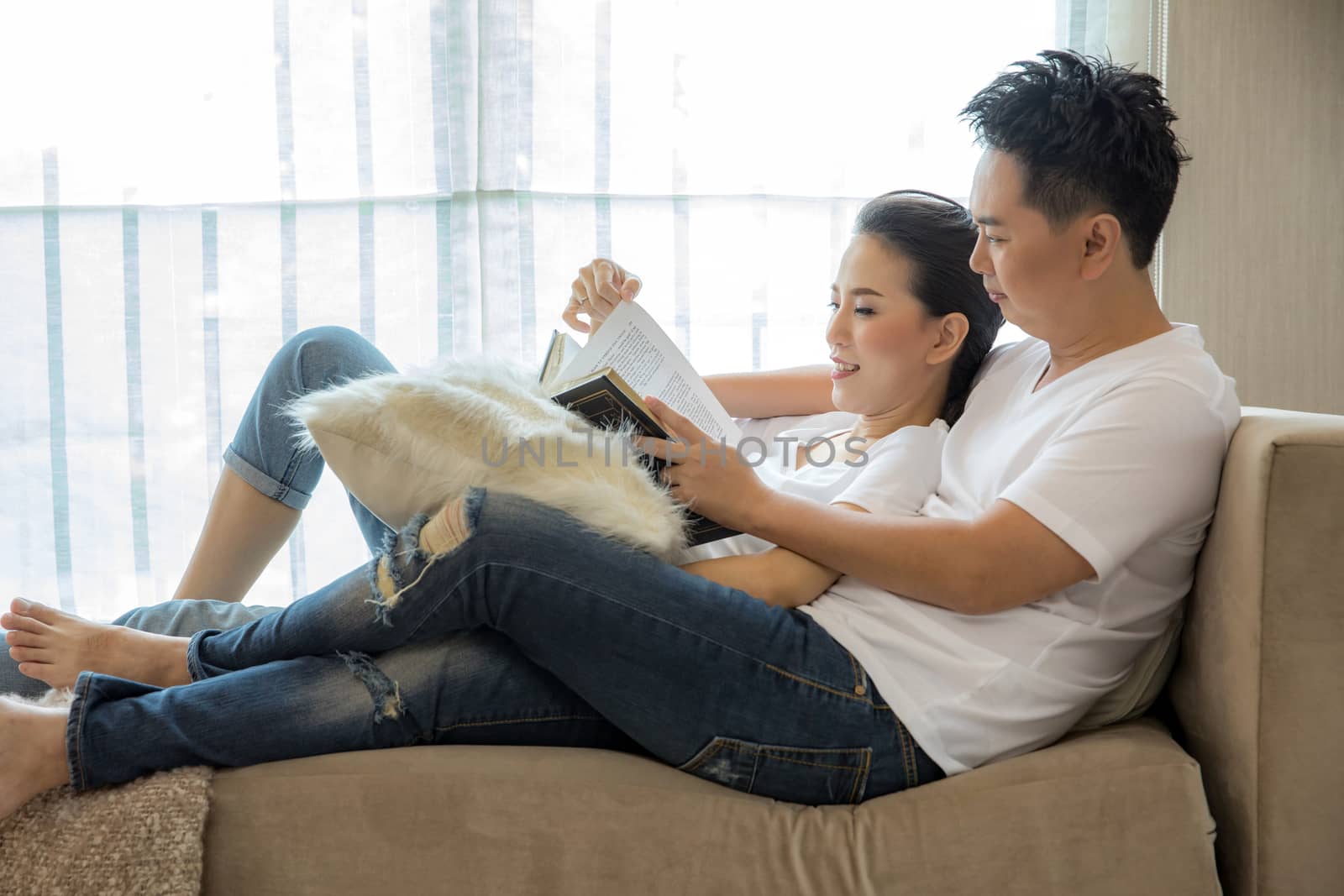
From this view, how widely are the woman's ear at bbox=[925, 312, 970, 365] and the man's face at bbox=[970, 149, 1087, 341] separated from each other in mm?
131

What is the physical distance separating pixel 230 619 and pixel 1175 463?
48.9 inches

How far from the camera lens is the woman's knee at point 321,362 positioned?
149 cm

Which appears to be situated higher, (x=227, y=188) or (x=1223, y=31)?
(x=1223, y=31)

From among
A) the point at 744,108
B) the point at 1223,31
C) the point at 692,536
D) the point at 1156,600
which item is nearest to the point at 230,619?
the point at 692,536

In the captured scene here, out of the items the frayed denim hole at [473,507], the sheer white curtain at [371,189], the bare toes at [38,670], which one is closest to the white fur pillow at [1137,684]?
the frayed denim hole at [473,507]

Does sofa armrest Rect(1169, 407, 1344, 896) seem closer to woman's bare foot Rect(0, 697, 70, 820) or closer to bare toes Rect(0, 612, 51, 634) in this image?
woman's bare foot Rect(0, 697, 70, 820)

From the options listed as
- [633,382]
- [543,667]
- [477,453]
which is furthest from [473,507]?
[633,382]

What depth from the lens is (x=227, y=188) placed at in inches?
89.9

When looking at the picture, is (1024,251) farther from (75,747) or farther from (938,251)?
(75,747)

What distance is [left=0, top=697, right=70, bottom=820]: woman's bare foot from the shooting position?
0.97 metres

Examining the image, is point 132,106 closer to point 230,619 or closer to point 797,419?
point 230,619

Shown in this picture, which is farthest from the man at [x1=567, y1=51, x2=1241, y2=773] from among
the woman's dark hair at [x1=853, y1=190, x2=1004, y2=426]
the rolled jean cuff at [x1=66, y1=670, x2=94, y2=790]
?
the rolled jean cuff at [x1=66, y1=670, x2=94, y2=790]

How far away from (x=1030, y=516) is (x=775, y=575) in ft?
0.97

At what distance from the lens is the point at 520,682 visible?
1112mm
